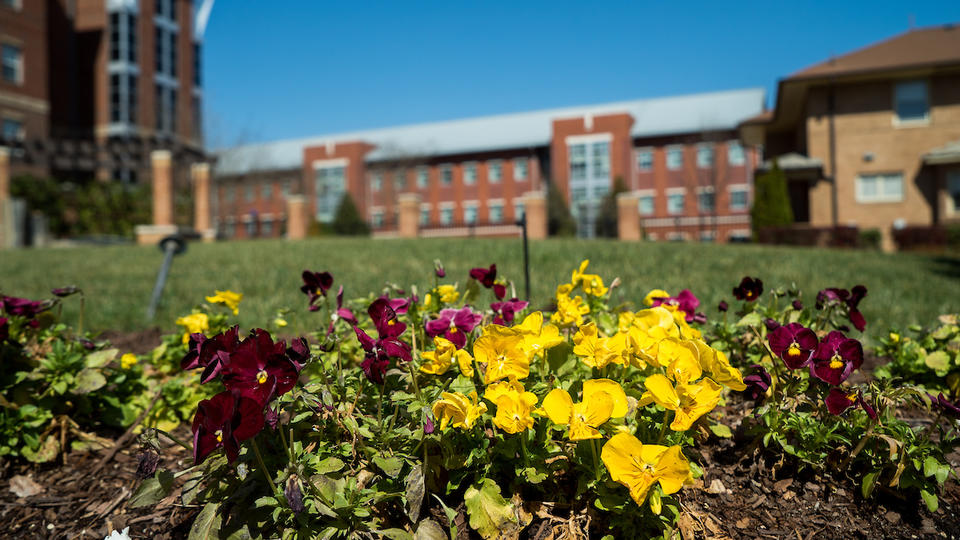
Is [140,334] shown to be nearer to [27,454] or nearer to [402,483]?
[27,454]

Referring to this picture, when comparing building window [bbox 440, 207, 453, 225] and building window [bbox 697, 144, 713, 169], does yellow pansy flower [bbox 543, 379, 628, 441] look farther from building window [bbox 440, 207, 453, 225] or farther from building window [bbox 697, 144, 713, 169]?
building window [bbox 440, 207, 453, 225]

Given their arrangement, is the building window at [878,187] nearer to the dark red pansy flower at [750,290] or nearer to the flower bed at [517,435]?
the dark red pansy flower at [750,290]

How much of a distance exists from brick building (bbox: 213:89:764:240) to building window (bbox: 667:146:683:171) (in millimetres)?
83

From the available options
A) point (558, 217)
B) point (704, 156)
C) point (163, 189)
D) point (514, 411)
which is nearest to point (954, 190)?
point (558, 217)

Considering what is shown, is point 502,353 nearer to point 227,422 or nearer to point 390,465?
point 390,465

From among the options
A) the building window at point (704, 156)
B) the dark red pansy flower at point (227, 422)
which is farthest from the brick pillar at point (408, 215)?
the building window at point (704, 156)

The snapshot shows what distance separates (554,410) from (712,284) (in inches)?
215

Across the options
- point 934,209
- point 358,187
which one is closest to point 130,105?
point 358,187

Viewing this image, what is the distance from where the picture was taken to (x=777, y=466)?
203 cm

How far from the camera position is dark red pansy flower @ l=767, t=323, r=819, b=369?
1.88 m

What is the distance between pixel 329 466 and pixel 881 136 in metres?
24.3

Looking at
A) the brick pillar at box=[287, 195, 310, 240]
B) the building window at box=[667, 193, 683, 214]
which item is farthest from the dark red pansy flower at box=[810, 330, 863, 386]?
the building window at box=[667, 193, 683, 214]

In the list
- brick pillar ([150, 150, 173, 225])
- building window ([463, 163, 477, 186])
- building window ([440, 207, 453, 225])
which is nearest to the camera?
brick pillar ([150, 150, 173, 225])

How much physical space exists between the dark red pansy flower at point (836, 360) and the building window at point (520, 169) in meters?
45.4
